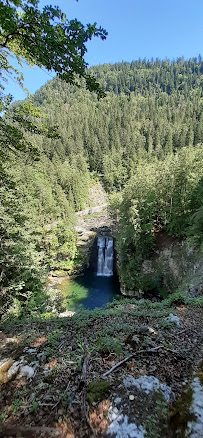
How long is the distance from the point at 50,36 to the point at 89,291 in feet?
70.3

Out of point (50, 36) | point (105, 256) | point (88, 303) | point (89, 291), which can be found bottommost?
point (88, 303)

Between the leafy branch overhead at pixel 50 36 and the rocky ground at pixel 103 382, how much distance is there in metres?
4.56

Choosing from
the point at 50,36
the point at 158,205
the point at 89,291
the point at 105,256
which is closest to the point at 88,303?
the point at 89,291

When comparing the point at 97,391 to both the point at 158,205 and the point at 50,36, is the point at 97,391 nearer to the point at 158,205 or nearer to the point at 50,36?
the point at 50,36

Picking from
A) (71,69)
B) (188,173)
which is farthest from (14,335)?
(188,173)

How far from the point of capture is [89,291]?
21.5 m

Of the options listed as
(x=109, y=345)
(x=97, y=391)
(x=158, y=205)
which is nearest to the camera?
(x=97, y=391)

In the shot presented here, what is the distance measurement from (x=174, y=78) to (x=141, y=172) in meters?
171

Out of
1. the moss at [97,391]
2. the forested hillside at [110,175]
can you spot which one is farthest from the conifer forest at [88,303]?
the forested hillside at [110,175]

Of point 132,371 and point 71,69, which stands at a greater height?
point 71,69

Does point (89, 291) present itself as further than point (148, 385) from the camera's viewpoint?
Yes

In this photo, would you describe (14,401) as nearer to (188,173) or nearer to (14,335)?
(14,335)

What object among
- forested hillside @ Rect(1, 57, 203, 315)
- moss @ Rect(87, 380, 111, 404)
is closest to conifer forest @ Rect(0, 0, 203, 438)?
moss @ Rect(87, 380, 111, 404)

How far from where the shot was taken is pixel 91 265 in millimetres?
28500
